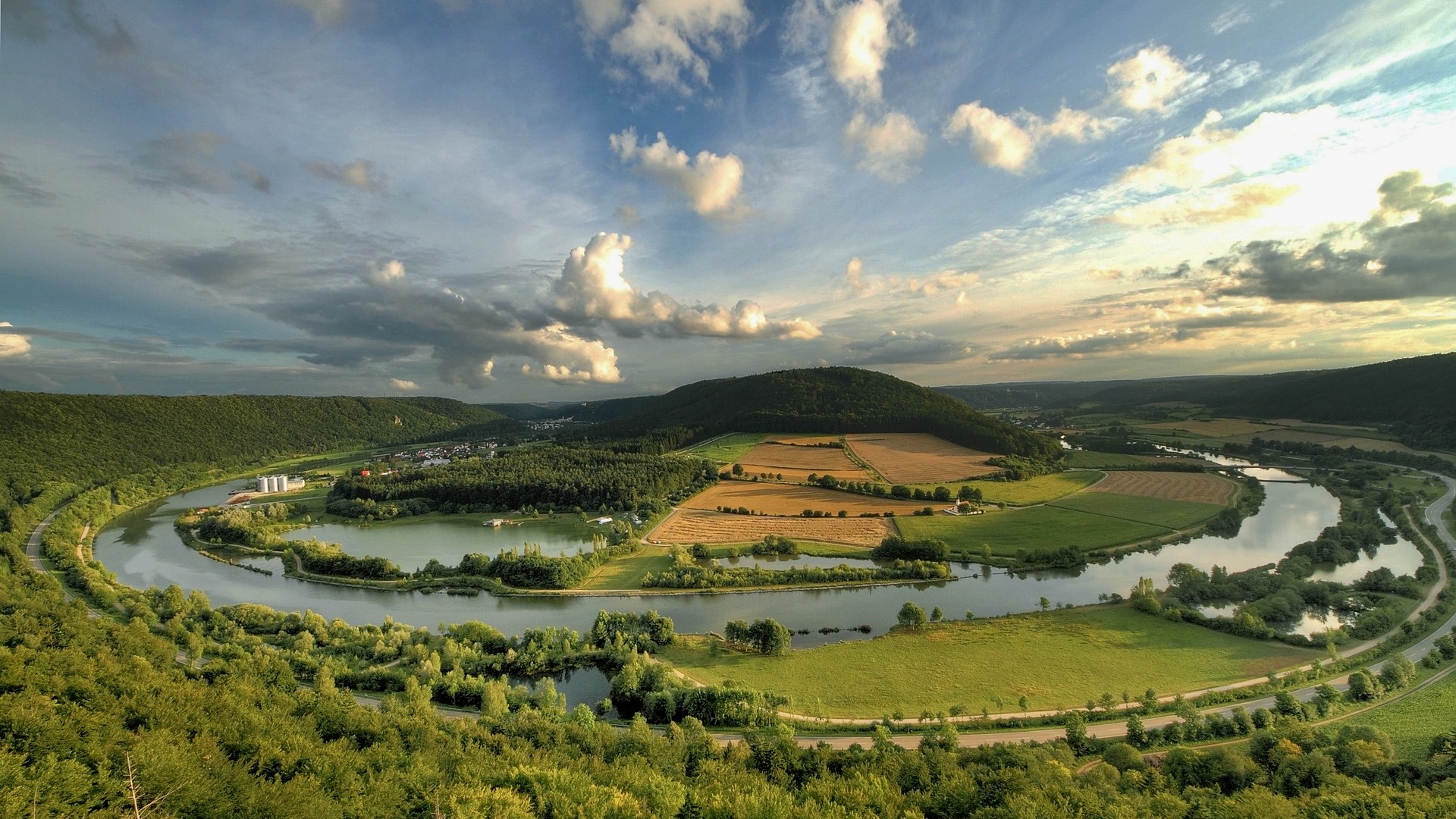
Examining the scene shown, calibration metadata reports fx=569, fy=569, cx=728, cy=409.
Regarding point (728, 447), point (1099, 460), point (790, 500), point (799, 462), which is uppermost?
point (728, 447)

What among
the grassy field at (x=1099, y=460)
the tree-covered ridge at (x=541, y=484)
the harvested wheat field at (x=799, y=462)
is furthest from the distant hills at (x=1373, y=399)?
the tree-covered ridge at (x=541, y=484)

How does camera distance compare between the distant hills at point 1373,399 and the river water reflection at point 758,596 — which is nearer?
the river water reflection at point 758,596

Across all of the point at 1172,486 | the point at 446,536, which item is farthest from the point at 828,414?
the point at 446,536

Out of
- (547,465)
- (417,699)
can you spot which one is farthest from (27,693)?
(547,465)

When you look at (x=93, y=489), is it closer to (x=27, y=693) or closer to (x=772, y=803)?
(x=27, y=693)

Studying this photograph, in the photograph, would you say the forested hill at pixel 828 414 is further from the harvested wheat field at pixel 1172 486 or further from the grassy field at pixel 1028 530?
the grassy field at pixel 1028 530

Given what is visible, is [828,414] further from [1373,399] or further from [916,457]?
[1373,399]

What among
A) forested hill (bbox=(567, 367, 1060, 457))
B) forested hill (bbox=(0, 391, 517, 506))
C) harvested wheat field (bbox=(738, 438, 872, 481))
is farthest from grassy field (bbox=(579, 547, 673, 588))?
forested hill (bbox=(0, 391, 517, 506))
